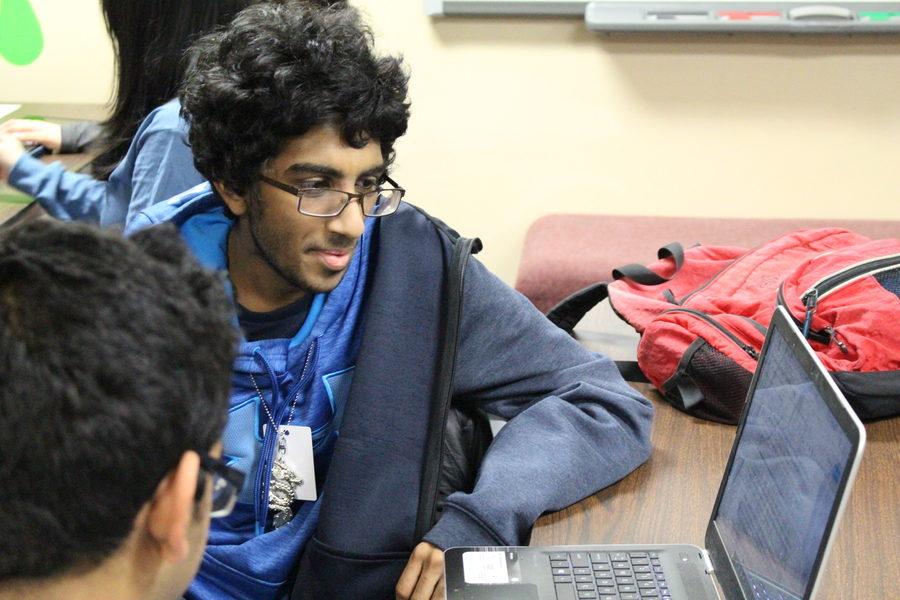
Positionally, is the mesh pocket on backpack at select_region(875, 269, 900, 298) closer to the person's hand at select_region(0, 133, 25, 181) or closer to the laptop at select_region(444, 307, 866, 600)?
the laptop at select_region(444, 307, 866, 600)

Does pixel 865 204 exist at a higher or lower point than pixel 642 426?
lower

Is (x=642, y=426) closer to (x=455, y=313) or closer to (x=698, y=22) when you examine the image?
(x=455, y=313)

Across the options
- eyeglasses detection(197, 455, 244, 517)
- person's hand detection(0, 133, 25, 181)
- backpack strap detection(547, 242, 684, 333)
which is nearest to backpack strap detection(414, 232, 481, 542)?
backpack strap detection(547, 242, 684, 333)

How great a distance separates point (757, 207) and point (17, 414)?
2.53 metres

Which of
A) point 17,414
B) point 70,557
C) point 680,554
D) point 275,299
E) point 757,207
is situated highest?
point 17,414

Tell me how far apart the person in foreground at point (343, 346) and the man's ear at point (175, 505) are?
0.58m

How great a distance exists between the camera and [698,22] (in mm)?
2678

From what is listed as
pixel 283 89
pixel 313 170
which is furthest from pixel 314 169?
pixel 283 89

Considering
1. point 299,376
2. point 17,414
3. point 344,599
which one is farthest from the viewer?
point 299,376

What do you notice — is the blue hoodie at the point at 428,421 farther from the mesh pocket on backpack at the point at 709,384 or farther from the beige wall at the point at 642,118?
the beige wall at the point at 642,118

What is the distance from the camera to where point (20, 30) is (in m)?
2.72

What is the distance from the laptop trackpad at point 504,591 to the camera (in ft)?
3.69

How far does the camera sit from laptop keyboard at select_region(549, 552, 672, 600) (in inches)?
44.4

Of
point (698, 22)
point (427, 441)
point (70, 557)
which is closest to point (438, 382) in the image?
point (427, 441)
